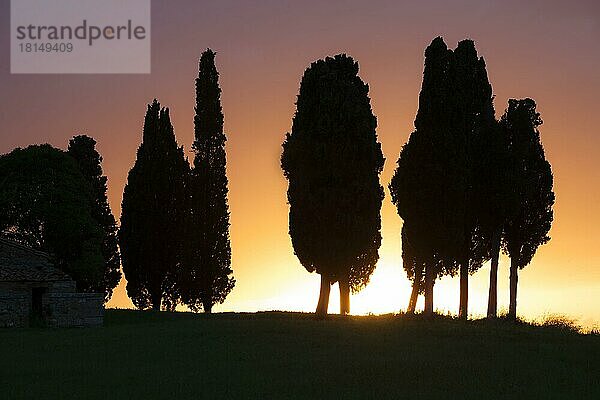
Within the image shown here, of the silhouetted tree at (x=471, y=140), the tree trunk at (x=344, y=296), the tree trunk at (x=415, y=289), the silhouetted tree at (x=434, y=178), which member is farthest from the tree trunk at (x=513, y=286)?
the tree trunk at (x=344, y=296)

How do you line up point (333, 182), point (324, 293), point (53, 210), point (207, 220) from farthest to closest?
point (207, 220) → point (53, 210) → point (324, 293) → point (333, 182)

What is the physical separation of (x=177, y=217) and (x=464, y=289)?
2617 centimetres

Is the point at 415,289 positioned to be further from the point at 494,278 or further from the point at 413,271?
the point at 494,278

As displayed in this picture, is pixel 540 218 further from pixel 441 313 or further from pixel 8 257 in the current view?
pixel 8 257

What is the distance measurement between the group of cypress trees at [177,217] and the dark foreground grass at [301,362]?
25184 mm

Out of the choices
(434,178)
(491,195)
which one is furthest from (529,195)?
(434,178)

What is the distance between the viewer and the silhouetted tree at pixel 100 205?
71625 mm

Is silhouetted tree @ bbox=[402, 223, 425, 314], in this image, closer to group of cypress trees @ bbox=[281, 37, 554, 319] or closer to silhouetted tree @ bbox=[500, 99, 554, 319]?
group of cypress trees @ bbox=[281, 37, 554, 319]

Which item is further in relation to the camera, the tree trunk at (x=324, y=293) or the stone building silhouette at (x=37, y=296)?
the tree trunk at (x=324, y=293)

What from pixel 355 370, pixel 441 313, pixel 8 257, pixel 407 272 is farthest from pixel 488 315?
pixel 8 257

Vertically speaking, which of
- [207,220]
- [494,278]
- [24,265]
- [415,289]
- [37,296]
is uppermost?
[207,220]

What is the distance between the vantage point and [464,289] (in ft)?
173

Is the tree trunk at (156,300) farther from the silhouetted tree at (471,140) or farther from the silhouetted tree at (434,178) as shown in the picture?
the silhouetted tree at (471,140)

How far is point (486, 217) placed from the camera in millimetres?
52844
